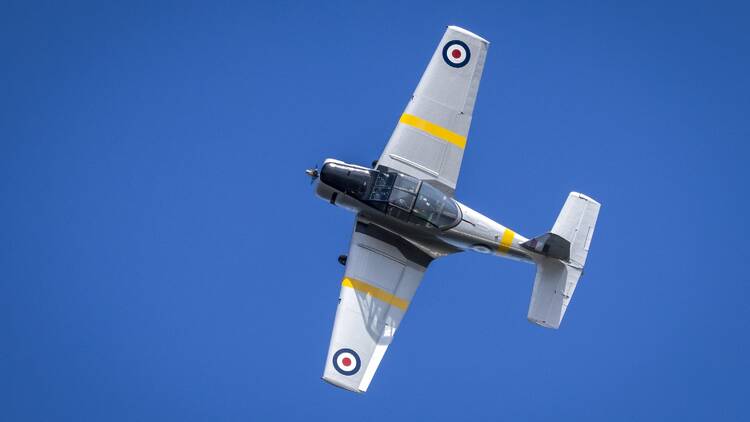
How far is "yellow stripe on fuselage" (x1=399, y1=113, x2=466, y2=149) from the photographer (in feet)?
91.3

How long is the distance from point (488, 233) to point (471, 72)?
12.1ft

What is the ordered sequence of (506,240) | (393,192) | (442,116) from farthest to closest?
(442,116), (506,240), (393,192)

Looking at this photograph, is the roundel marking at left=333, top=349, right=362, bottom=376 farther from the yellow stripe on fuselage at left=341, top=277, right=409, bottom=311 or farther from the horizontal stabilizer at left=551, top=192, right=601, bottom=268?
the horizontal stabilizer at left=551, top=192, right=601, bottom=268

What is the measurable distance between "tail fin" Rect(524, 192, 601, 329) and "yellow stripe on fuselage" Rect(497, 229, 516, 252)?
0.41 metres

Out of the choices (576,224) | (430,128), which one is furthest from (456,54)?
(576,224)

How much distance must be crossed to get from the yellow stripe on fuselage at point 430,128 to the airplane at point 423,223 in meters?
0.02

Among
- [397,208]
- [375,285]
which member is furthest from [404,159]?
[375,285]

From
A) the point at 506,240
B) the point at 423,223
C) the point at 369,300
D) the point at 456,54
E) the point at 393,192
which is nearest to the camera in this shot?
the point at 393,192

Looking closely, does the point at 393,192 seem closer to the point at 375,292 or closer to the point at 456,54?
the point at 375,292

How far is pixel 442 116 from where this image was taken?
91.5 ft

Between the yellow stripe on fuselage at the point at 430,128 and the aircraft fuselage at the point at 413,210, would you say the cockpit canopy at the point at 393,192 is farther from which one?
the yellow stripe on fuselage at the point at 430,128

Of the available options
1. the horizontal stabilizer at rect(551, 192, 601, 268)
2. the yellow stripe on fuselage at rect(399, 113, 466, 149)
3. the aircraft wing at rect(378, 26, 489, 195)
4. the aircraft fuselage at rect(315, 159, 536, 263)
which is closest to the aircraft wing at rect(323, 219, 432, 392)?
the aircraft fuselage at rect(315, 159, 536, 263)

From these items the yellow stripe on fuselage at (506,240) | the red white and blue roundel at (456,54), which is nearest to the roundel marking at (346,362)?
the yellow stripe on fuselage at (506,240)

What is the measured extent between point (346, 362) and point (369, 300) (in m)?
1.56
